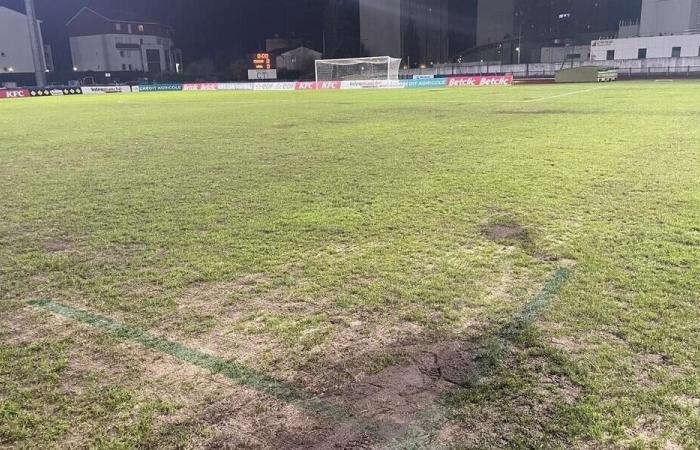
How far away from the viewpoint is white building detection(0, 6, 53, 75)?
76.8m

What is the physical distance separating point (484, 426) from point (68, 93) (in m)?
64.5

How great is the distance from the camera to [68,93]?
5709 cm

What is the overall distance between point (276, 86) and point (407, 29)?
126ft

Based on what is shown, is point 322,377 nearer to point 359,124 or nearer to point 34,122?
point 359,124

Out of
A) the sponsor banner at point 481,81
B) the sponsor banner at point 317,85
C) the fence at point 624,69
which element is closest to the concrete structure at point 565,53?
the fence at point 624,69

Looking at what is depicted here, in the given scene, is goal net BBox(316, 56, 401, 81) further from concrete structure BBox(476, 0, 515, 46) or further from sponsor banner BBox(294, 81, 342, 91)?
concrete structure BBox(476, 0, 515, 46)

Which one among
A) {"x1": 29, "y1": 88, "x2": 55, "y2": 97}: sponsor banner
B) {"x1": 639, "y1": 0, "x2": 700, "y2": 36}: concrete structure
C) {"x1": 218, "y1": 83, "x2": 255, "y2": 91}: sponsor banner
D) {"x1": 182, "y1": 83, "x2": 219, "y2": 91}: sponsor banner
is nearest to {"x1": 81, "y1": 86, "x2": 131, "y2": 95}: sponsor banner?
{"x1": 29, "y1": 88, "x2": 55, "y2": 97}: sponsor banner

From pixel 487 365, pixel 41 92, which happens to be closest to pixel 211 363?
pixel 487 365

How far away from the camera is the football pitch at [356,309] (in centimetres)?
265

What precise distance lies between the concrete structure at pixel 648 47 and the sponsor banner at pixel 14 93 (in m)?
64.5

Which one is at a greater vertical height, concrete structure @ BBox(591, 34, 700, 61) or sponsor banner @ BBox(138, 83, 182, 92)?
concrete structure @ BBox(591, 34, 700, 61)

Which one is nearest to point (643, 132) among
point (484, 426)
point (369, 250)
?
point (369, 250)

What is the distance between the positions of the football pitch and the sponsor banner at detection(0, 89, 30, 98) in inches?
2021

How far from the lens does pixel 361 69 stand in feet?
172
